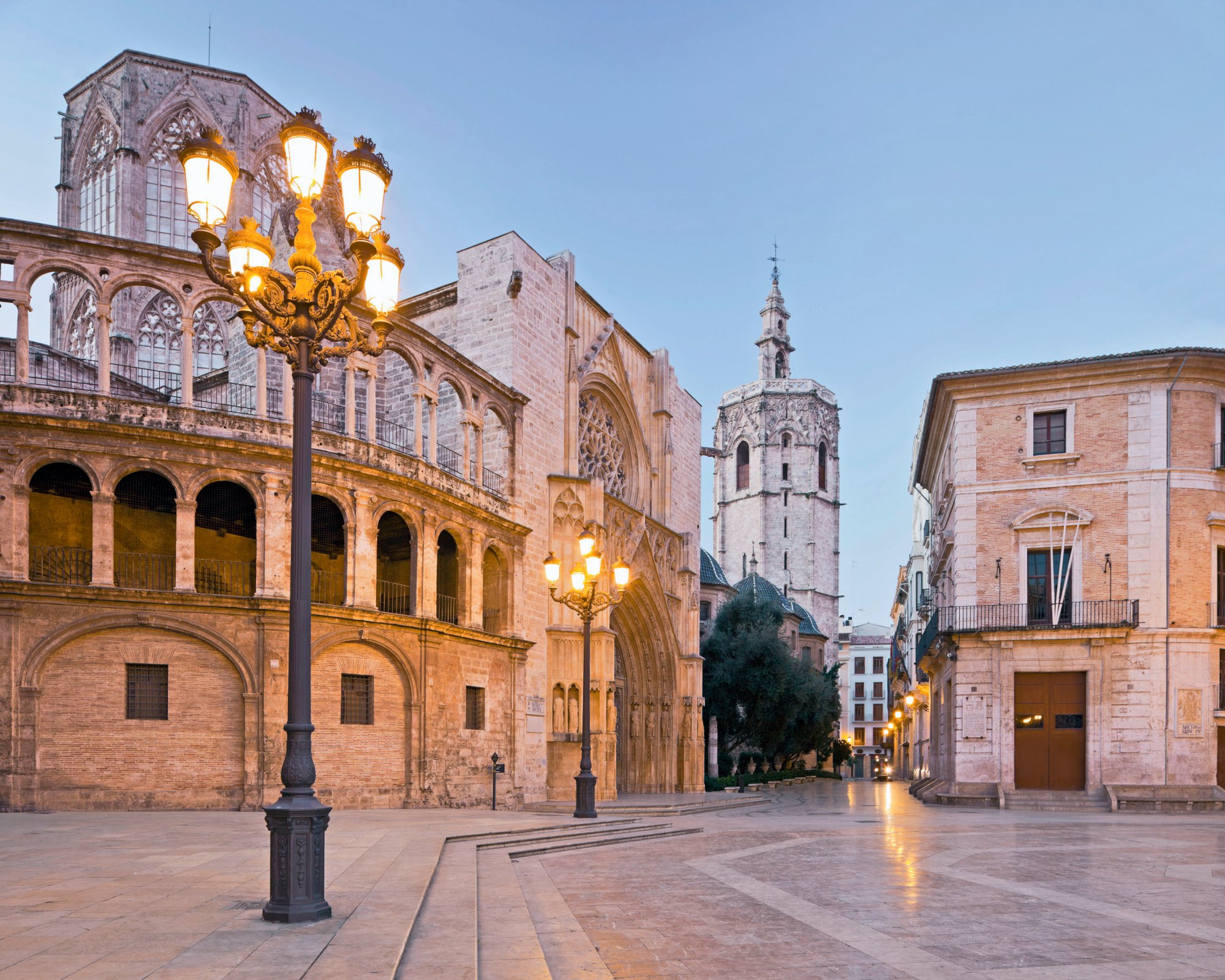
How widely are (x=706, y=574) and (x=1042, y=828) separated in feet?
118

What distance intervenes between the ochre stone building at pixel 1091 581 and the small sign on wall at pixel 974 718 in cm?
4

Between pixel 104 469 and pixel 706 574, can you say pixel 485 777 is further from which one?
pixel 706 574

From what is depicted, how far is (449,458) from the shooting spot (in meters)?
27.7

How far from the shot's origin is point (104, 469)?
17781 millimetres

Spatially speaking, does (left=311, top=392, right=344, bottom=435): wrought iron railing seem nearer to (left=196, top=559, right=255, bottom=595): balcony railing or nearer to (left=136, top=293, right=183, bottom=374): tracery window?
(left=196, top=559, right=255, bottom=595): balcony railing

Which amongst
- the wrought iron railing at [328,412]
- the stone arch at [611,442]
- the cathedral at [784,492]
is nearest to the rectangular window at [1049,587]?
the stone arch at [611,442]

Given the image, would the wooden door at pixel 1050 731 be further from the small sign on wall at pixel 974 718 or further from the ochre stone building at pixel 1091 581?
the small sign on wall at pixel 974 718

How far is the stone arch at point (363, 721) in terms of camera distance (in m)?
19.8

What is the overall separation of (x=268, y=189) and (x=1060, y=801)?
1271 inches

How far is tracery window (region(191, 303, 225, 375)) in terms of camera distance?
32.9 metres

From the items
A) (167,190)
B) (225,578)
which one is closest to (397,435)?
(225,578)

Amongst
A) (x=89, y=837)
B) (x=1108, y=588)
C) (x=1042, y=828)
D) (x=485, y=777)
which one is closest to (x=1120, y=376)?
(x=1108, y=588)

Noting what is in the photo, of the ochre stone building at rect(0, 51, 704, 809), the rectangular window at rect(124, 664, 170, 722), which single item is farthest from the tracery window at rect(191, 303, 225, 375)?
the rectangular window at rect(124, 664, 170, 722)

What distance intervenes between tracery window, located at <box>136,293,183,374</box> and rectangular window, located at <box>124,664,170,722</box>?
1670 centimetres
